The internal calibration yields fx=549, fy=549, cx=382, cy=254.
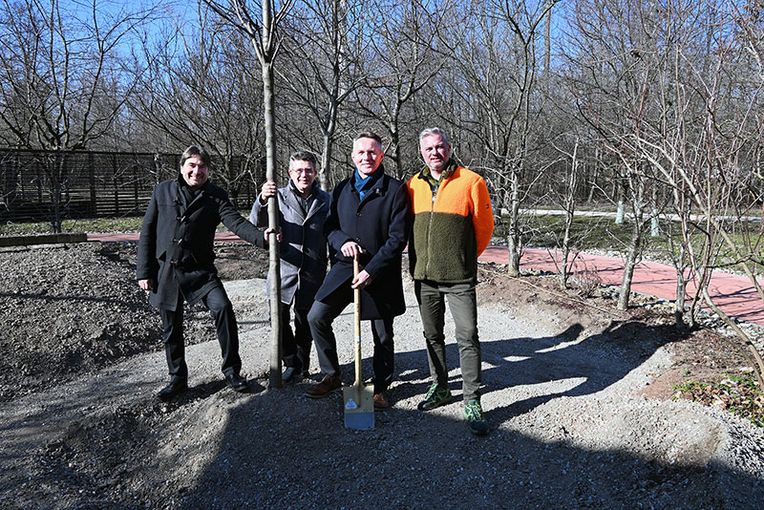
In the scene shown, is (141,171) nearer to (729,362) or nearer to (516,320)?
(516,320)

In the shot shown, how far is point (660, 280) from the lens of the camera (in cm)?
878

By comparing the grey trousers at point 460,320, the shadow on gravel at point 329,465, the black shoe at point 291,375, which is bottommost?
the shadow on gravel at point 329,465

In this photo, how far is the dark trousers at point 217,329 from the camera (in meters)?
4.02

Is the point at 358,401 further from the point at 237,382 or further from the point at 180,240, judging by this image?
the point at 180,240

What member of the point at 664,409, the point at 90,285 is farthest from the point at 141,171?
the point at 664,409

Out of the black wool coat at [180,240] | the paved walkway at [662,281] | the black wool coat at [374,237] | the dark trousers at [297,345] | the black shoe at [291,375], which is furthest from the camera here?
the paved walkway at [662,281]

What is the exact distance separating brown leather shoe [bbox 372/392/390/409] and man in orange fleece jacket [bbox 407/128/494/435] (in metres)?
0.56

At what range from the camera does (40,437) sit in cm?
369

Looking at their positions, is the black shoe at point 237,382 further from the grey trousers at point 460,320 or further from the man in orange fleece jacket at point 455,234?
the man in orange fleece jacket at point 455,234

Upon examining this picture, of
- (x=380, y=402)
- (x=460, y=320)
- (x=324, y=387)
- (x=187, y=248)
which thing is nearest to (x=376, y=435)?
(x=380, y=402)

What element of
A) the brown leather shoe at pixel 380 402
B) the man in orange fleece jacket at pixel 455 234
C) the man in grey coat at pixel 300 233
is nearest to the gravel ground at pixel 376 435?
the brown leather shoe at pixel 380 402

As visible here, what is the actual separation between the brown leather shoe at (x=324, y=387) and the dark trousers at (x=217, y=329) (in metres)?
0.67

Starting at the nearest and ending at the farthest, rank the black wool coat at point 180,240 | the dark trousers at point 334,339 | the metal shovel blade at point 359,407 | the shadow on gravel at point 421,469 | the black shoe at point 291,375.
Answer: the shadow on gravel at point 421,469
the metal shovel blade at point 359,407
the dark trousers at point 334,339
the black wool coat at point 180,240
the black shoe at point 291,375

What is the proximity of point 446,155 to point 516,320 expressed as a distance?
3.52 meters
